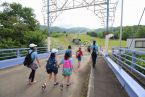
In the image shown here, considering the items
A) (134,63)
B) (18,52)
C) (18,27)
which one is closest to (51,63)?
(134,63)

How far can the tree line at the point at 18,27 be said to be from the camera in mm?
37125

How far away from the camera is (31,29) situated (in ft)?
139

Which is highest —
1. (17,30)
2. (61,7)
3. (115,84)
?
(61,7)

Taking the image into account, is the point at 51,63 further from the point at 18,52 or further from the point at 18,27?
the point at 18,27

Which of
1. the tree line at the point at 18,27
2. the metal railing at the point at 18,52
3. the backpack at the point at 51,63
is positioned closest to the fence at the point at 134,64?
the backpack at the point at 51,63

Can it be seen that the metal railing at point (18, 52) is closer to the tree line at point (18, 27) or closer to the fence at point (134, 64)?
the tree line at point (18, 27)

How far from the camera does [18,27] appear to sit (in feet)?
130

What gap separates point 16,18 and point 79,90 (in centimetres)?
3317

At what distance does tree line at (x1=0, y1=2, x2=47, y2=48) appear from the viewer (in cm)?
3712

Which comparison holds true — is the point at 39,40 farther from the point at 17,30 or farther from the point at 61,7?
the point at 61,7

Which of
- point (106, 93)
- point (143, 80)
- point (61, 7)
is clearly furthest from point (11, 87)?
point (61, 7)

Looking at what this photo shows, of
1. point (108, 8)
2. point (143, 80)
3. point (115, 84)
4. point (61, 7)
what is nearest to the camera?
point (143, 80)

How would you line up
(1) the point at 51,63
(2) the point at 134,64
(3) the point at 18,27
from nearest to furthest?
1. (1) the point at 51,63
2. (2) the point at 134,64
3. (3) the point at 18,27

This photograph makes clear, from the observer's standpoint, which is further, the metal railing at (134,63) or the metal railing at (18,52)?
the metal railing at (18,52)
